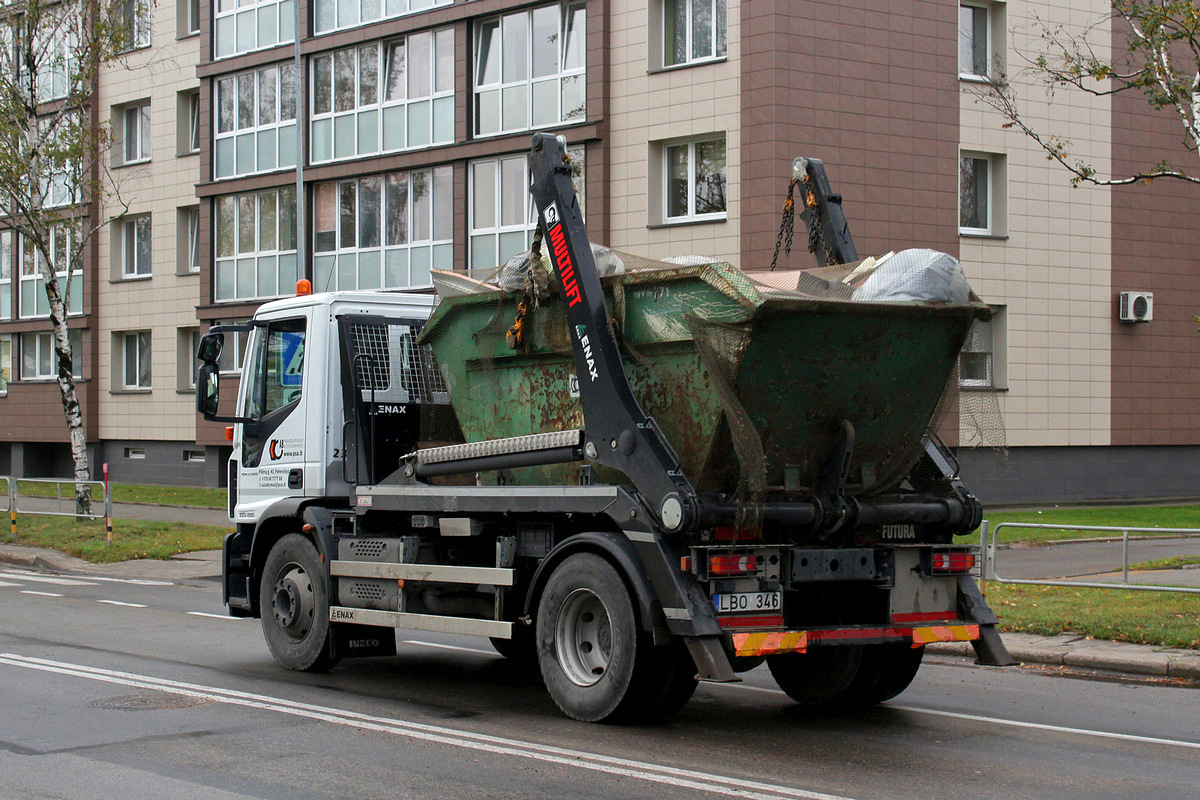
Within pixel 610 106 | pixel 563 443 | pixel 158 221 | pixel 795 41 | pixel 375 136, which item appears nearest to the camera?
pixel 563 443

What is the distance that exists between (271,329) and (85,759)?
449 centimetres

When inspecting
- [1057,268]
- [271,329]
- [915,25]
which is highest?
[915,25]

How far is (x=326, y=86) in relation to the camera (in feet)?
104

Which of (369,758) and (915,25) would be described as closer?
(369,758)

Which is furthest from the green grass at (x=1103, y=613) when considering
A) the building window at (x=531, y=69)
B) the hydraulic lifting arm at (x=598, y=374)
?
the building window at (x=531, y=69)

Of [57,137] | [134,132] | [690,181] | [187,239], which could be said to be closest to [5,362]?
[134,132]

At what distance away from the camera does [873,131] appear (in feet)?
82.9

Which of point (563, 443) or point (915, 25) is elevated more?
point (915, 25)

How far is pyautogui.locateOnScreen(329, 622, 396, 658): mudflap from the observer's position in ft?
33.0

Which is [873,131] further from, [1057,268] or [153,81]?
[153,81]

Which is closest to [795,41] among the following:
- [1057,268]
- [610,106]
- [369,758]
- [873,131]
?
[873,131]

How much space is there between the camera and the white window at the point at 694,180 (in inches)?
998

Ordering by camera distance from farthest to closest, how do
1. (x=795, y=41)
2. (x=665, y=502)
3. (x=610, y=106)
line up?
(x=610, y=106)
(x=795, y=41)
(x=665, y=502)

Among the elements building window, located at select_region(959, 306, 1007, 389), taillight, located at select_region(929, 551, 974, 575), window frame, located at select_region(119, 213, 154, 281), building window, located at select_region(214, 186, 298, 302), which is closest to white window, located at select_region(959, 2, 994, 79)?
building window, located at select_region(214, 186, 298, 302)
